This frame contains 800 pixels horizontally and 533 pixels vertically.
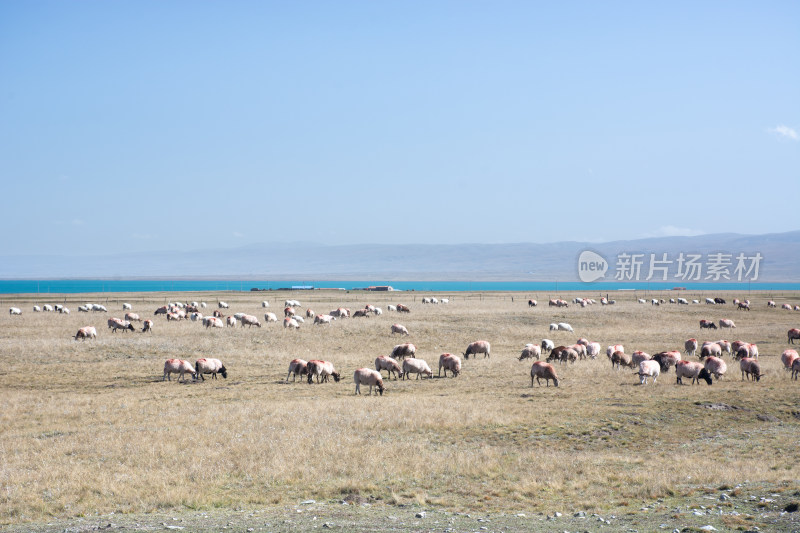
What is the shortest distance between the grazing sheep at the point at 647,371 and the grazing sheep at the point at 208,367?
18.1 meters

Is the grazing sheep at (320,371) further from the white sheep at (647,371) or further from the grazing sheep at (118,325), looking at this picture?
the grazing sheep at (118,325)

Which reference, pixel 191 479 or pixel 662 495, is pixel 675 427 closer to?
pixel 662 495

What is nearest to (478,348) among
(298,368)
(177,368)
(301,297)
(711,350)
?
(298,368)

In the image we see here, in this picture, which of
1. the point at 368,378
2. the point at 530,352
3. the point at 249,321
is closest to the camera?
the point at 368,378

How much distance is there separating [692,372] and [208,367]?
20.8 metres

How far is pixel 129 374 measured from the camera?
31.4 metres

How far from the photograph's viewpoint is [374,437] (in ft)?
59.8

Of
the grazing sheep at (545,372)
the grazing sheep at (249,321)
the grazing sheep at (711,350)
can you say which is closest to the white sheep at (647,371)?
the grazing sheep at (545,372)

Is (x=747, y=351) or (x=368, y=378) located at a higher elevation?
(x=747, y=351)

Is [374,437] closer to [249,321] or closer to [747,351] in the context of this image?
[747,351]

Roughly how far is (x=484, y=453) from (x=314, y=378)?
1540 cm

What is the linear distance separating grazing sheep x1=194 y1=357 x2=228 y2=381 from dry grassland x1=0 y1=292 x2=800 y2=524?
0.52m

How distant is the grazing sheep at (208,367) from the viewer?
2997 centimetres

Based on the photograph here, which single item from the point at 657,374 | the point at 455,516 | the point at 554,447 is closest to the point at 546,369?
the point at 657,374
